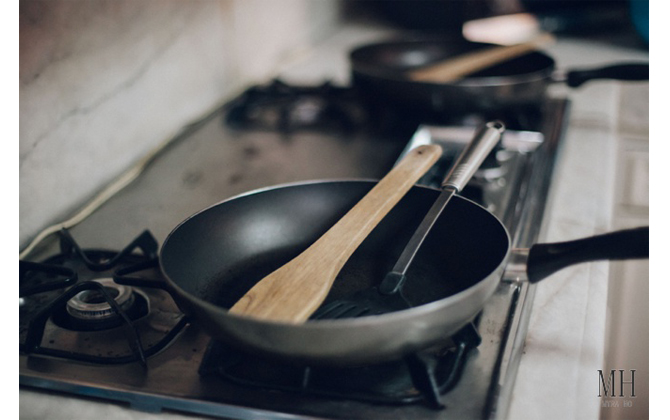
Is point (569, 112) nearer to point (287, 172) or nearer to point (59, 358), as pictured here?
point (287, 172)

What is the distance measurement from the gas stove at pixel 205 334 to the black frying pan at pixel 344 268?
4cm

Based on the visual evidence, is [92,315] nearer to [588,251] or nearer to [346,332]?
[346,332]

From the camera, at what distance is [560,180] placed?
873 mm

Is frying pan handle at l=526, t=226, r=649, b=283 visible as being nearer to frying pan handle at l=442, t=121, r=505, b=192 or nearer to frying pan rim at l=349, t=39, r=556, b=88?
frying pan handle at l=442, t=121, r=505, b=192

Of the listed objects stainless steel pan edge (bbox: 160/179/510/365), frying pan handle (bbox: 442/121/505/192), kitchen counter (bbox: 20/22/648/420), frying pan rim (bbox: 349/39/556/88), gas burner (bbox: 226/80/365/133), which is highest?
stainless steel pan edge (bbox: 160/179/510/365)

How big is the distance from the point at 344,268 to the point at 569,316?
21 centimetres

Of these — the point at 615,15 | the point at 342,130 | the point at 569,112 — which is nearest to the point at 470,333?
the point at 342,130

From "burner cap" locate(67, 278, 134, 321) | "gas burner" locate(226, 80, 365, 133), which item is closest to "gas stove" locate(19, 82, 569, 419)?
"burner cap" locate(67, 278, 134, 321)

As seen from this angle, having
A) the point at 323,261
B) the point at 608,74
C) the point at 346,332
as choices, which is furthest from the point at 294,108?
the point at 346,332

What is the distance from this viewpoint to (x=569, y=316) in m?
0.59

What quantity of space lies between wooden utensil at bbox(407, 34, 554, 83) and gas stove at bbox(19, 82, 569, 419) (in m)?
0.15

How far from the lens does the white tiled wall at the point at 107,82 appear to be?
73 cm

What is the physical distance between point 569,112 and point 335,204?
606mm

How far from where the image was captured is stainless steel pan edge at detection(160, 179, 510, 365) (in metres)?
0.40
